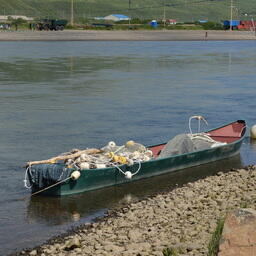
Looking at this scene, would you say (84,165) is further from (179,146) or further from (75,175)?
(179,146)

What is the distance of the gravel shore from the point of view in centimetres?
1370

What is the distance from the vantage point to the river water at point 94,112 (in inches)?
726

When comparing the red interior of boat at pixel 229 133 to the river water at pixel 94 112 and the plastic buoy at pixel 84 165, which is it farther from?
the plastic buoy at pixel 84 165

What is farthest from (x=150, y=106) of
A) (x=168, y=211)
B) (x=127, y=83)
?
(x=168, y=211)

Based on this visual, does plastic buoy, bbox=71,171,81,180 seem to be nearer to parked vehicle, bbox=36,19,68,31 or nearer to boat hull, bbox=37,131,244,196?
Result: boat hull, bbox=37,131,244,196

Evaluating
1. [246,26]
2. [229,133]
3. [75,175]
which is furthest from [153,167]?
[246,26]

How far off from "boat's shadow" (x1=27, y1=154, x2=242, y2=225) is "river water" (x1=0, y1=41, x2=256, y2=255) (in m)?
0.03

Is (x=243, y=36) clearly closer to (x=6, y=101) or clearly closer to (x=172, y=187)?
(x=6, y=101)

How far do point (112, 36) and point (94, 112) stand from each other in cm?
8385

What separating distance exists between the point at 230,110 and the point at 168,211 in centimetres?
1960

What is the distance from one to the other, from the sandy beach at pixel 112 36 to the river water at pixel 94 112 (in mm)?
36471

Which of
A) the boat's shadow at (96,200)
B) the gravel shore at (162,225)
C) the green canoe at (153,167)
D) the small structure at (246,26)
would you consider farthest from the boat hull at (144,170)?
the small structure at (246,26)

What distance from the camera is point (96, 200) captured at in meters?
19.2

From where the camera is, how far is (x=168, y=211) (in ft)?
54.6
